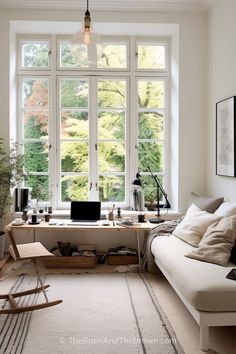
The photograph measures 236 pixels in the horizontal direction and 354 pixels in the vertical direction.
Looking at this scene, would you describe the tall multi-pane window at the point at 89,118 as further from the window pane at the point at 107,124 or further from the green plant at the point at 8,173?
the green plant at the point at 8,173

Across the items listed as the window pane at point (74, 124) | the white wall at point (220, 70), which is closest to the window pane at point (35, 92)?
the window pane at point (74, 124)

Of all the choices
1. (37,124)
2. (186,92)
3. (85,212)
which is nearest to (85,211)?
(85,212)

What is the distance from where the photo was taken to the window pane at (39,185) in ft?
Result: 17.3

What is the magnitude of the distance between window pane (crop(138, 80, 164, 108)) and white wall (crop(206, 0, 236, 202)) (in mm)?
806

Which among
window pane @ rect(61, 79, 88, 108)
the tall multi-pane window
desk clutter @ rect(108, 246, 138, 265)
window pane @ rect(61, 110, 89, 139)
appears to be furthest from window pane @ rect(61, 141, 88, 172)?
desk clutter @ rect(108, 246, 138, 265)

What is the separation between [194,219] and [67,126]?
2.47 metres

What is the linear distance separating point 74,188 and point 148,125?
1405 millimetres

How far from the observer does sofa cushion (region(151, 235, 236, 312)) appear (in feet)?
8.40

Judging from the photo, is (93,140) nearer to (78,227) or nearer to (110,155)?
(110,155)

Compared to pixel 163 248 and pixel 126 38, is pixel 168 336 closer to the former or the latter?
pixel 163 248

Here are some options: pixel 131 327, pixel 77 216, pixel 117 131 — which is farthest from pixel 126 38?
pixel 131 327

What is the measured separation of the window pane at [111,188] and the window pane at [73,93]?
3.68ft

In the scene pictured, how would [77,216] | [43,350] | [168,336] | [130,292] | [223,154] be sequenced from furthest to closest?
1. [77,216]
2. [223,154]
3. [130,292]
4. [168,336]
5. [43,350]

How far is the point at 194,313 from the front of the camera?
2762 millimetres
